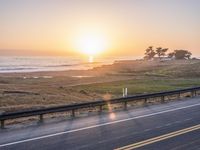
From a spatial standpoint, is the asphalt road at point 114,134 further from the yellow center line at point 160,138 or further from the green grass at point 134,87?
the green grass at point 134,87

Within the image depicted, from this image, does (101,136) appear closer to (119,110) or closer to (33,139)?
(33,139)

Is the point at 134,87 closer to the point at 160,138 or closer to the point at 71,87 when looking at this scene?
the point at 71,87

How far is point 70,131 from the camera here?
14.0 m

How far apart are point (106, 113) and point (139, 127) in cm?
437

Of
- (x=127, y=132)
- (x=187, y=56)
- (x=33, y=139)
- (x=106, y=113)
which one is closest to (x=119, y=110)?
(x=106, y=113)

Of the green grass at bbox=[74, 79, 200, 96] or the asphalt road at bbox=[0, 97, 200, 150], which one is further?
the green grass at bbox=[74, 79, 200, 96]

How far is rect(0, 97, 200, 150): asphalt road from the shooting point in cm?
1162

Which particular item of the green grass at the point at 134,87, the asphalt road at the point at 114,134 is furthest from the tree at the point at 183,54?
the asphalt road at the point at 114,134

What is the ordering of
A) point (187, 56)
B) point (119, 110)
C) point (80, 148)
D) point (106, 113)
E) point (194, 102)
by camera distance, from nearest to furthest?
point (80, 148) → point (106, 113) → point (119, 110) → point (194, 102) → point (187, 56)

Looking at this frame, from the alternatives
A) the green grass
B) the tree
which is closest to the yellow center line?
the green grass

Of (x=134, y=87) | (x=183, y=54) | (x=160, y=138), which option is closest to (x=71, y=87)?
(x=134, y=87)

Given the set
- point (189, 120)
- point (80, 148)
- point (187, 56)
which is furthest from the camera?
point (187, 56)

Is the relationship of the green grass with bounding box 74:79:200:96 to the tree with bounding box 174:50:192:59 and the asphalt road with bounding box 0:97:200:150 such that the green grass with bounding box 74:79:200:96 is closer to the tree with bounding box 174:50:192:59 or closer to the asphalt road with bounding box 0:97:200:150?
the asphalt road with bounding box 0:97:200:150

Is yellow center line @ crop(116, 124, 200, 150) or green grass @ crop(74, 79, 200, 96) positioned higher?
yellow center line @ crop(116, 124, 200, 150)
